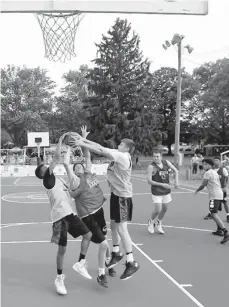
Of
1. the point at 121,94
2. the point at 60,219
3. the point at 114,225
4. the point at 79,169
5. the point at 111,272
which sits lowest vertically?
the point at 111,272

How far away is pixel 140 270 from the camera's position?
20.3ft

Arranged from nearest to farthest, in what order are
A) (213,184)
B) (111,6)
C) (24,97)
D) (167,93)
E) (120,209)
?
(120,209)
(111,6)
(213,184)
(24,97)
(167,93)

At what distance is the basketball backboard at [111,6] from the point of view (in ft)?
20.7

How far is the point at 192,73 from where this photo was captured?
202ft

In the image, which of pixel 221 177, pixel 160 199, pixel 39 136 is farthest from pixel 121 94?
pixel 160 199

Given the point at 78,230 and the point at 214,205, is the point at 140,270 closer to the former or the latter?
the point at 78,230

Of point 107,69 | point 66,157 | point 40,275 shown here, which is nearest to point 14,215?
point 40,275

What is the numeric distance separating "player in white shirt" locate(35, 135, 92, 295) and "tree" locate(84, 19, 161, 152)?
37.0 meters

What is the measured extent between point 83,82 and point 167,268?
58414mm

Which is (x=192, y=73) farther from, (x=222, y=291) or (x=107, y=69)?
(x=222, y=291)

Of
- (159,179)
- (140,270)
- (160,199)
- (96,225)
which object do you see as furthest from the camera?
(160,199)

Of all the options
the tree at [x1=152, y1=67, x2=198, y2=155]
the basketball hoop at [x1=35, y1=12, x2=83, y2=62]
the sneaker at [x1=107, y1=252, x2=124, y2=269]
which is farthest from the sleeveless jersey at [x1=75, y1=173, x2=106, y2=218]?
the tree at [x1=152, y1=67, x2=198, y2=155]

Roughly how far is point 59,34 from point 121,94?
37.8 m

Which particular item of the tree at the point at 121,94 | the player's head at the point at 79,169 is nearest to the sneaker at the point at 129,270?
the player's head at the point at 79,169
